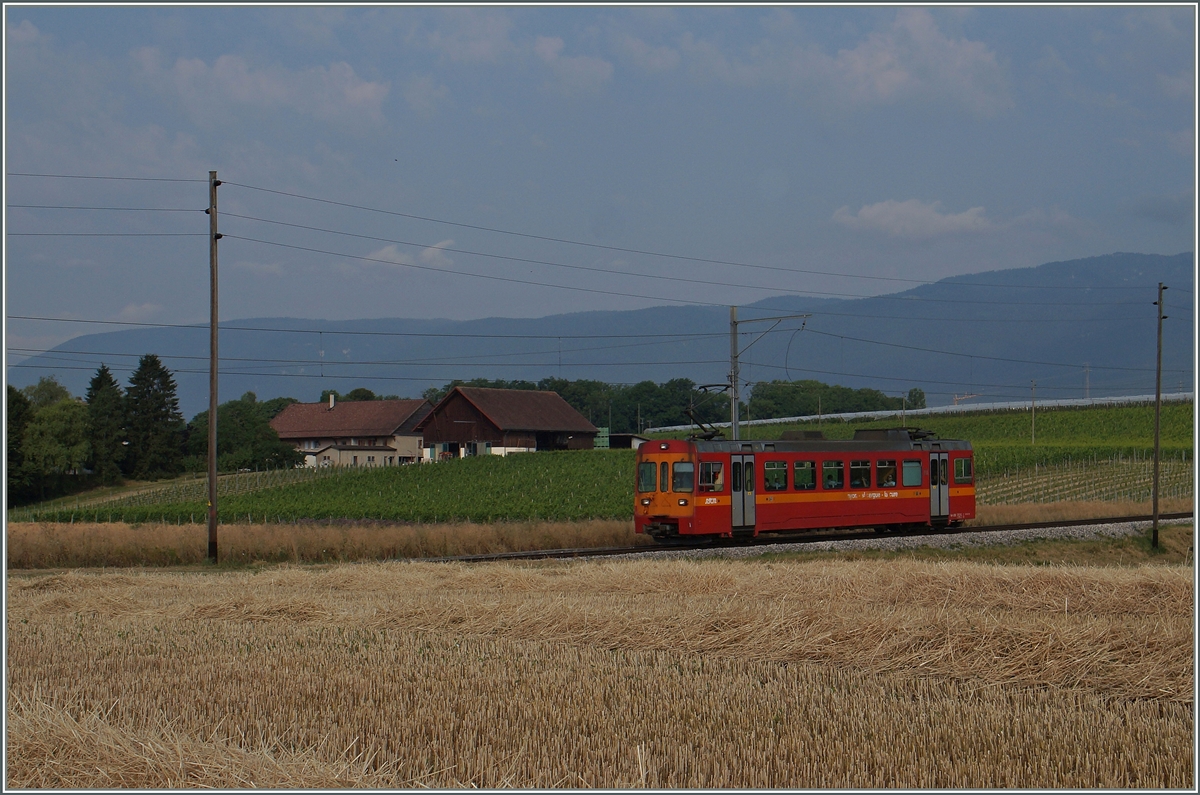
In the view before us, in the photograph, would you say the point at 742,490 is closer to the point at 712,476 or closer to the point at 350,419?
the point at 712,476

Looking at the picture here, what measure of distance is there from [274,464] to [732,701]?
8446cm

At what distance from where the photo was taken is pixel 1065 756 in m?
6.57

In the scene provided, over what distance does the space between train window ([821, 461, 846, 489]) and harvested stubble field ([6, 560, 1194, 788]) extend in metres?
14.5

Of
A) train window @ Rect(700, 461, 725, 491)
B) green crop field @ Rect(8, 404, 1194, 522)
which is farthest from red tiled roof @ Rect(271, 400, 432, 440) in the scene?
train window @ Rect(700, 461, 725, 491)

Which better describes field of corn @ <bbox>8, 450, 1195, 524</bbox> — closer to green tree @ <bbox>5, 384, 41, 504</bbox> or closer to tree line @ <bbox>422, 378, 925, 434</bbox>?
green tree @ <bbox>5, 384, 41, 504</bbox>

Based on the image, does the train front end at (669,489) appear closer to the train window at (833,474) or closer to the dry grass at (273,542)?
the dry grass at (273,542)

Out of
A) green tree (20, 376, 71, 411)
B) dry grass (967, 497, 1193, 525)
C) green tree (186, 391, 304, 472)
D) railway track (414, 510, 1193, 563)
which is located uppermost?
green tree (20, 376, 71, 411)

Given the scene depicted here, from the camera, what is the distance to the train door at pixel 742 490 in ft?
92.0

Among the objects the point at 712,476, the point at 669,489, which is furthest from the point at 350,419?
the point at 712,476

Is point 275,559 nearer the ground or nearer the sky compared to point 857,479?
nearer the ground

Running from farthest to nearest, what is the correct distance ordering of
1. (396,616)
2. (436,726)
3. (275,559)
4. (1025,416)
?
(1025,416) → (275,559) → (396,616) → (436,726)

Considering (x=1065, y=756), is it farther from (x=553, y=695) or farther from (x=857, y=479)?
(x=857, y=479)

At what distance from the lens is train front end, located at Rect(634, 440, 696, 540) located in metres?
27.6

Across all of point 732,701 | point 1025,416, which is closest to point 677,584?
point 732,701
